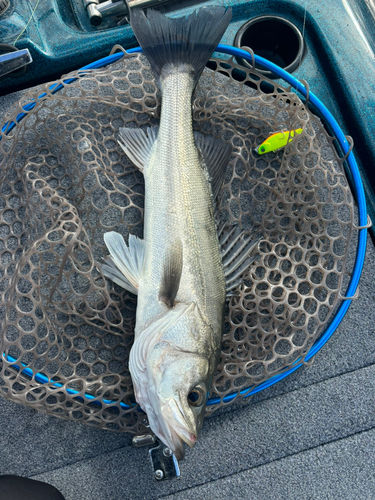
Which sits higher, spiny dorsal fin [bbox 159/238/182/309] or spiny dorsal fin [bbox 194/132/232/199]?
spiny dorsal fin [bbox 194/132/232/199]

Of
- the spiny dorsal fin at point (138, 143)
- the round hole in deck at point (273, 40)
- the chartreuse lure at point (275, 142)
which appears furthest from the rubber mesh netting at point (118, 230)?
the round hole in deck at point (273, 40)

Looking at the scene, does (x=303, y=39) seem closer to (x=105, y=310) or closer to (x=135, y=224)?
(x=135, y=224)

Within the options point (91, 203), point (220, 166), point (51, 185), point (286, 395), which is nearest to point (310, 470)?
point (286, 395)

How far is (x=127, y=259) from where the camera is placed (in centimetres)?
153

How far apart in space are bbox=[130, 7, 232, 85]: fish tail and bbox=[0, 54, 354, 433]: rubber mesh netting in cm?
15

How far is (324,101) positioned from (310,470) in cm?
183

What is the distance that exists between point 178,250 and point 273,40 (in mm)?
1414

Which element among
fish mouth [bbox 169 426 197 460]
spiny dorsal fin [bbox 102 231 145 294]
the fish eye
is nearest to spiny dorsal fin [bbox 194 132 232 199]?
spiny dorsal fin [bbox 102 231 145 294]

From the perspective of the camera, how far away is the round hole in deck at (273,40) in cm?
→ 197

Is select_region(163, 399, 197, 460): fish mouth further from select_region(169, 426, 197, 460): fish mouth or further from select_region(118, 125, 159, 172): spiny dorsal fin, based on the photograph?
select_region(118, 125, 159, 172): spiny dorsal fin

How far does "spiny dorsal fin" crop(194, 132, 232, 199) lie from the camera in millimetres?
1646

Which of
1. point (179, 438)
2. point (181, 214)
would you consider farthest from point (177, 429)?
point (181, 214)

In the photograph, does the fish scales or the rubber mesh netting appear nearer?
the fish scales

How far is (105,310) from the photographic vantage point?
1604mm
